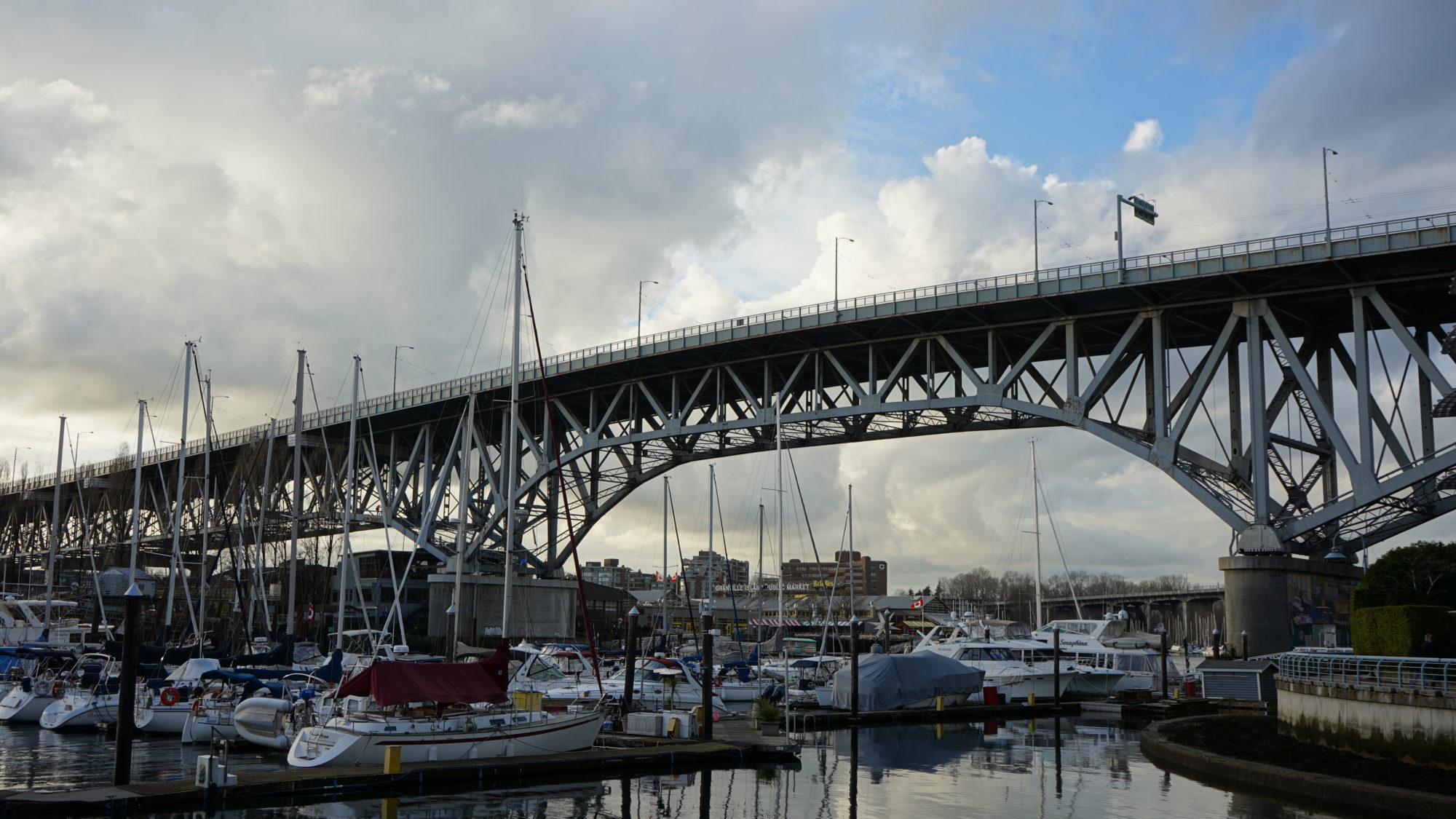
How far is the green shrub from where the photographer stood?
25.8m

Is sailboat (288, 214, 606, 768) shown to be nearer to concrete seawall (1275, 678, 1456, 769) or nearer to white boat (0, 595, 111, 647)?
concrete seawall (1275, 678, 1456, 769)

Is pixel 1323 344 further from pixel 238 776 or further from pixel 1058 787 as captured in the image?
pixel 238 776

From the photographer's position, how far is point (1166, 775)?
2880 cm

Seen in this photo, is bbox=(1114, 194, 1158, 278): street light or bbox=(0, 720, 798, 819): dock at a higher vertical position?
bbox=(1114, 194, 1158, 278): street light

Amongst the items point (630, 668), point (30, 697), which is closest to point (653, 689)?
point (630, 668)

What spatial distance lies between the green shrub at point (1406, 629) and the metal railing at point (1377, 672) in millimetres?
1341

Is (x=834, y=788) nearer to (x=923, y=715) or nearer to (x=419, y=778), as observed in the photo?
(x=419, y=778)

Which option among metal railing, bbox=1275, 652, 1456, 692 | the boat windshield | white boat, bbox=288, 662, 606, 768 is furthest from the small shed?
white boat, bbox=288, 662, 606, 768

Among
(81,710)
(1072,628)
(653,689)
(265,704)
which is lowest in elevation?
(81,710)

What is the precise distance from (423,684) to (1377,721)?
2041cm

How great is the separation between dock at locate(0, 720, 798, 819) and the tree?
618 inches

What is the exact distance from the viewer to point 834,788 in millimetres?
27734

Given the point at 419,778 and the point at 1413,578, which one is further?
the point at 1413,578

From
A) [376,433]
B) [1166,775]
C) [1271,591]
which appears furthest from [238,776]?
[376,433]
